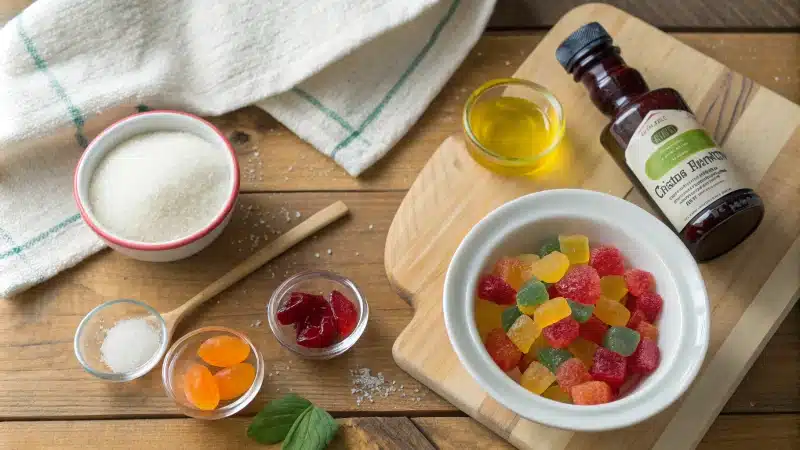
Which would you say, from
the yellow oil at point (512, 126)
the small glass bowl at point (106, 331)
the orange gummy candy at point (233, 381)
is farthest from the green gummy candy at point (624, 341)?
the small glass bowl at point (106, 331)

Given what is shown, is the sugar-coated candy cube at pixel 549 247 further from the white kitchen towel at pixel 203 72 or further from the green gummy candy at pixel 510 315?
the white kitchen towel at pixel 203 72

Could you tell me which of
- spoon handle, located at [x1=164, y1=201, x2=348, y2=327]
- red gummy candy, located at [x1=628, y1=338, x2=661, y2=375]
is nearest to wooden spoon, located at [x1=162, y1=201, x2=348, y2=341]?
spoon handle, located at [x1=164, y1=201, x2=348, y2=327]

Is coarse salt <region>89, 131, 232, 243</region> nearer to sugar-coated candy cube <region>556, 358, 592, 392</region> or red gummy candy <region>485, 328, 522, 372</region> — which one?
red gummy candy <region>485, 328, 522, 372</region>

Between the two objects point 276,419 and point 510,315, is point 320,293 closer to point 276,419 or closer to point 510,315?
Result: point 276,419

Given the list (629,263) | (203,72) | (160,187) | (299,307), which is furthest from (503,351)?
(203,72)

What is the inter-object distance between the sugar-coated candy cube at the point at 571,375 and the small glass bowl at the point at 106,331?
0.65 m

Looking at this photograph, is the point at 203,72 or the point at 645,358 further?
→ the point at 203,72

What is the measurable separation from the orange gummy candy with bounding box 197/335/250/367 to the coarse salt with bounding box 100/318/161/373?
9 centimetres

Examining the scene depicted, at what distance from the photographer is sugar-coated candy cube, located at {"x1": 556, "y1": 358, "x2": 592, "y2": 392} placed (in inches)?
44.7

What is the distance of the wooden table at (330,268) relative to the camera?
1289 mm

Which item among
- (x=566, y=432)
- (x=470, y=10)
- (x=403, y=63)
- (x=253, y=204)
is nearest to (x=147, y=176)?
(x=253, y=204)

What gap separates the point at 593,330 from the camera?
1202 mm

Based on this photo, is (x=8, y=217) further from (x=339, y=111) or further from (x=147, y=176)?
(x=339, y=111)

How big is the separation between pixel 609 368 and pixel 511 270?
0.67 ft
